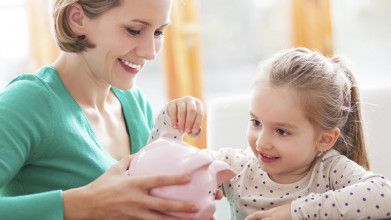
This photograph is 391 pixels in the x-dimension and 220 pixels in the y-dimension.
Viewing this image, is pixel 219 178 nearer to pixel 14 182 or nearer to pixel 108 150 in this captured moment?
pixel 108 150

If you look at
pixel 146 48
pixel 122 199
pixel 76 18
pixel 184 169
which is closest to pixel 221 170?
pixel 184 169

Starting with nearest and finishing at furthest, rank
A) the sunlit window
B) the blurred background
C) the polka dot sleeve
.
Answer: the polka dot sleeve, the blurred background, the sunlit window

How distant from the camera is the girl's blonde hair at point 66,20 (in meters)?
1.21

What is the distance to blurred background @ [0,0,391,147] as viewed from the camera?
9.48 feet

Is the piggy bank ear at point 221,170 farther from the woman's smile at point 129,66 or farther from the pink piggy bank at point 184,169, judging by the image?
the woman's smile at point 129,66

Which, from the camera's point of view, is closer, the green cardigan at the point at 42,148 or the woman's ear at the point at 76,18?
the green cardigan at the point at 42,148

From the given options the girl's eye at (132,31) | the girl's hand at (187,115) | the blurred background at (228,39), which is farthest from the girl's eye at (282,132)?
the blurred background at (228,39)

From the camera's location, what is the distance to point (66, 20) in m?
1.27

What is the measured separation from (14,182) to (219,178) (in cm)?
56

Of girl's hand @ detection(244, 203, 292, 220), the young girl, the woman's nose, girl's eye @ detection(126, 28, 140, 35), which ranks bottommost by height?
girl's hand @ detection(244, 203, 292, 220)

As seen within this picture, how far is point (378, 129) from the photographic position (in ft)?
4.87

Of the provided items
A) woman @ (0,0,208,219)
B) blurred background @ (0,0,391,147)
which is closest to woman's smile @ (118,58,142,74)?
woman @ (0,0,208,219)

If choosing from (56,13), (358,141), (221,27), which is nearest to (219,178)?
(358,141)

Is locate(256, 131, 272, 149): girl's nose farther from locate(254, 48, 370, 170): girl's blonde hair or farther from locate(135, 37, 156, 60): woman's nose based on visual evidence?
locate(135, 37, 156, 60): woman's nose
